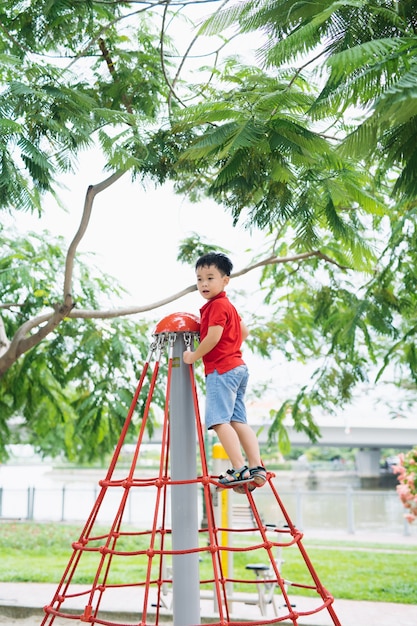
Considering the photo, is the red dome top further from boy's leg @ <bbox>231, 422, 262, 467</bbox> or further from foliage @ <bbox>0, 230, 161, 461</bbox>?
foliage @ <bbox>0, 230, 161, 461</bbox>

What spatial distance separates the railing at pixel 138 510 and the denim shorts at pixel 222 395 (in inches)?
548

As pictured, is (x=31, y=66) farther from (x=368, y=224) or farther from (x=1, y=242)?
(x=1, y=242)

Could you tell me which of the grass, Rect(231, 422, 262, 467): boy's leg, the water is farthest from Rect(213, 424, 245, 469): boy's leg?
the water

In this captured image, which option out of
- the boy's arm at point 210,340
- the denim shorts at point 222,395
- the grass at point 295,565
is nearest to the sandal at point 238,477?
the denim shorts at point 222,395

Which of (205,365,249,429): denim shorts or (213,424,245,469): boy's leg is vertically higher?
(205,365,249,429): denim shorts

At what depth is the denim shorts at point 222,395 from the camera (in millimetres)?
4000

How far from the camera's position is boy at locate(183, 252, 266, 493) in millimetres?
3932

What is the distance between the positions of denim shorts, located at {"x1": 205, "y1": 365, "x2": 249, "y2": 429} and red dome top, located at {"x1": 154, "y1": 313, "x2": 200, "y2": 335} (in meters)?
0.33

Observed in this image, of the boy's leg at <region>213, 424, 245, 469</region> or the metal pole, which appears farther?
the metal pole

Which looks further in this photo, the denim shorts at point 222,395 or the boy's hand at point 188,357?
the boy's hand at point 188,357

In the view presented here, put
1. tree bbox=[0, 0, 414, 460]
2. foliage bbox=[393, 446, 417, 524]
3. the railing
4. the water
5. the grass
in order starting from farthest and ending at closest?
the railing
the water
foliage bbox=[393, 446, 417, 524]
the grass
tree bbox=[0, 0, 414, 460]

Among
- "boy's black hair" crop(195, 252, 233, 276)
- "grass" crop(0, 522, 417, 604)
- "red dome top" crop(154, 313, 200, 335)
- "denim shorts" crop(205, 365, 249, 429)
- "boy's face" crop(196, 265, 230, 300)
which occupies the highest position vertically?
"boy's black hair" crop(195, 252, 233, 276)

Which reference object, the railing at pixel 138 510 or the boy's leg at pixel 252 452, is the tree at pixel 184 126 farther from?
the railing at pixel 138 510

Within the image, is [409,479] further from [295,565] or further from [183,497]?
[183,497]
